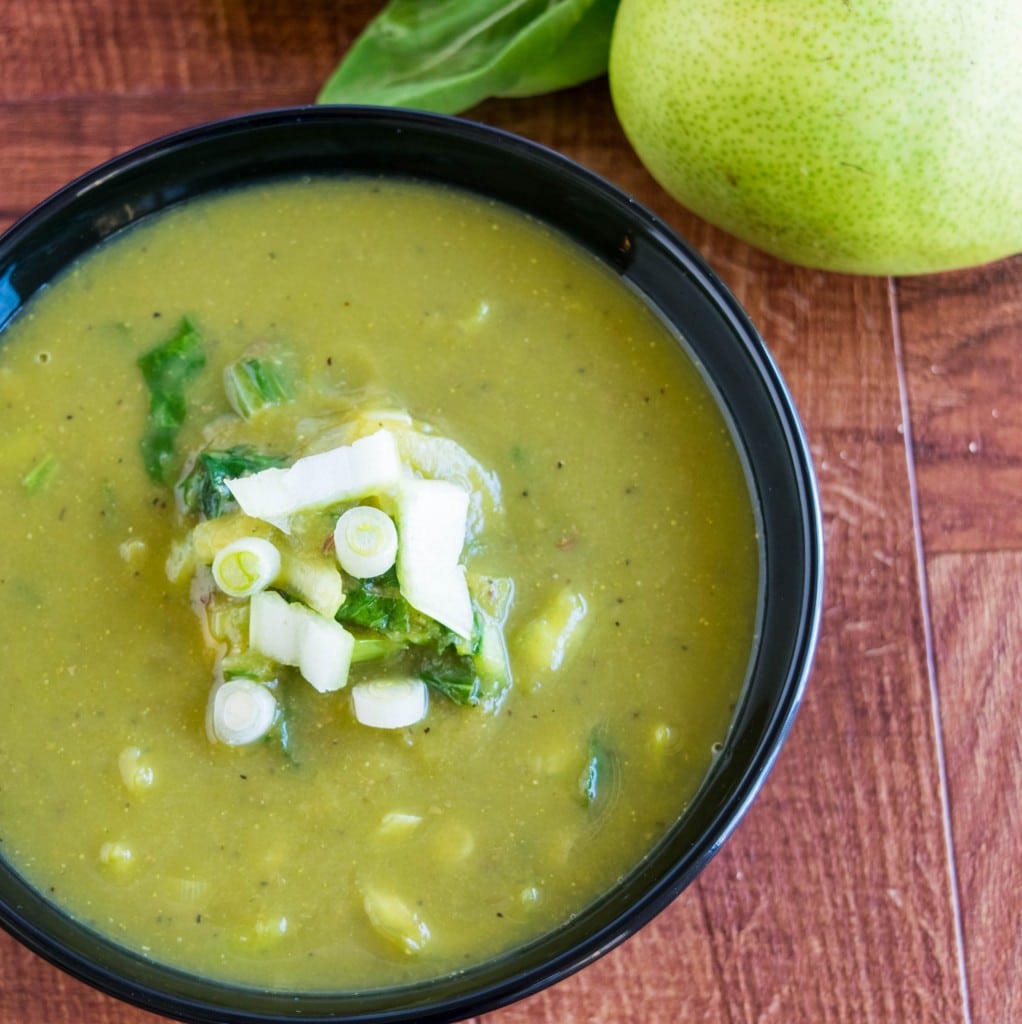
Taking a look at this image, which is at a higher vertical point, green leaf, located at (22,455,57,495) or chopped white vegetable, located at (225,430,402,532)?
green leaf, located at (22,455,57,495)

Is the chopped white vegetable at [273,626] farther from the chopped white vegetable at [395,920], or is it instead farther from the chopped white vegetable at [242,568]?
the chopped white vegetable at [395,920]

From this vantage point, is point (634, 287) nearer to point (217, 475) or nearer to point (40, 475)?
point (217, 475)

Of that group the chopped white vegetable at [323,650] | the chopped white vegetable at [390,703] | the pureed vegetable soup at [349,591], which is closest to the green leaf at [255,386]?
the pureed vegetable soup at [349,591]

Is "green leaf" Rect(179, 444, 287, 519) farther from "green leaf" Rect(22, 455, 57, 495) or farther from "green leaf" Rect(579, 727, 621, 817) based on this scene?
"green leaf" Rect(579, 727, 621, 817)

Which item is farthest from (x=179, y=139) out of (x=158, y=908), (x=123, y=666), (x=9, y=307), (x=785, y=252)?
(x=158, y=908)

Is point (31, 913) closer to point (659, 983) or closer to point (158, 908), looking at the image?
point (158, 908)

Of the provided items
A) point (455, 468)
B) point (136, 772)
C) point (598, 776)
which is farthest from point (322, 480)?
point (598, 776)

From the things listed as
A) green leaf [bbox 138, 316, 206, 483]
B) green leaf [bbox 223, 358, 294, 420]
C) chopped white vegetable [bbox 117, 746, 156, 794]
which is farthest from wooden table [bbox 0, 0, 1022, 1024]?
green leaf [bbox 223, 358, 294, 420]
